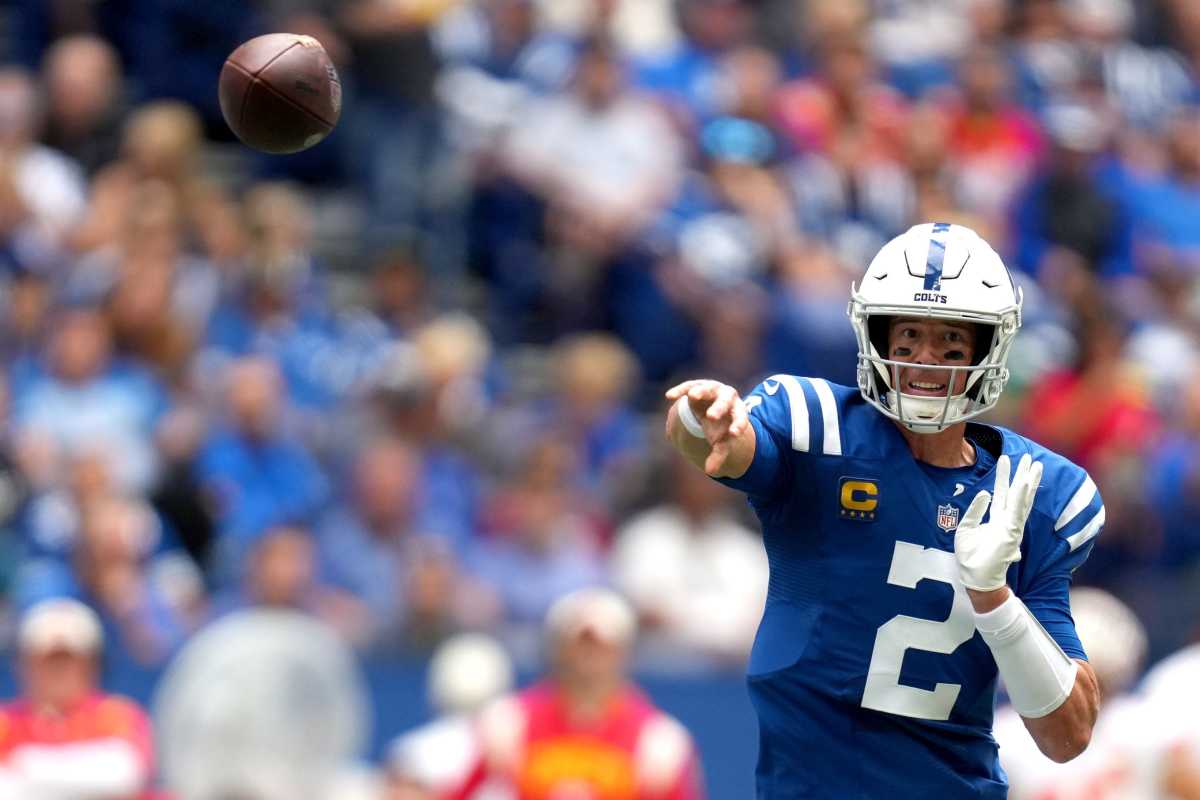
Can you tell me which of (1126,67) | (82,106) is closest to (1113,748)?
(82,106)

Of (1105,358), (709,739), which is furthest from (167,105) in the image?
(1105,358)

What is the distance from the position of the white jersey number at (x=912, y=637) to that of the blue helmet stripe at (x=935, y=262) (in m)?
0.53

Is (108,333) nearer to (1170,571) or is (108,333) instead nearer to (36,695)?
(36,695)

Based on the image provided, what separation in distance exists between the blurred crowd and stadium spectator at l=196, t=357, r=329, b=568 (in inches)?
0.7

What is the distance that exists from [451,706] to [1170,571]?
122 inches

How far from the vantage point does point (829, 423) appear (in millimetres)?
4262

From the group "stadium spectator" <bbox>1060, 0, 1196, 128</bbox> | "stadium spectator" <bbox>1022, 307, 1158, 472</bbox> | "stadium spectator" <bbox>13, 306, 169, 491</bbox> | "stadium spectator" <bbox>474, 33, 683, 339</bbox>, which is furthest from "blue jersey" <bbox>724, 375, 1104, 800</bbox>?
"stadium spectator" <bbox>1060, 0, 1196, 128</bbox>

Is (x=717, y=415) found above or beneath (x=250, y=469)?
above

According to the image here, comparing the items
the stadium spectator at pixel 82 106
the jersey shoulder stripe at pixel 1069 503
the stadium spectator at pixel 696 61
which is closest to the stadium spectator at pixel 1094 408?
the stadium spectator at pixel 696 61

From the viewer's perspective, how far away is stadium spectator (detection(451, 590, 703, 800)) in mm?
7848

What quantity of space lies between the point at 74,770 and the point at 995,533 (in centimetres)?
459

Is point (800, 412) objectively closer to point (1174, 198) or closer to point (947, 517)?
point (947, 517)

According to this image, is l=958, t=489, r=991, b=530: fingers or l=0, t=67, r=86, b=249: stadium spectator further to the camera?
l=0, t=67, r=86, b=249: stadium spectator

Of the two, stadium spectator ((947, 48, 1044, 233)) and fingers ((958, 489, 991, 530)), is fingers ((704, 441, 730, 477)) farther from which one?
stadium spectator ((947, 48, 1044, 233))
